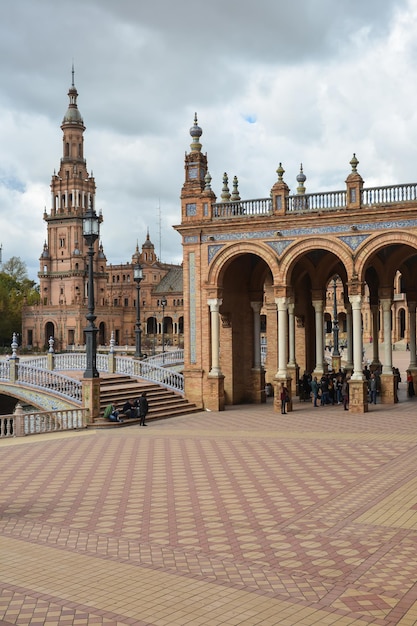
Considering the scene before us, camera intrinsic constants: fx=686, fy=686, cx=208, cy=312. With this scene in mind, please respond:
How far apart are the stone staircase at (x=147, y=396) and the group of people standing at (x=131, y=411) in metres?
0.24

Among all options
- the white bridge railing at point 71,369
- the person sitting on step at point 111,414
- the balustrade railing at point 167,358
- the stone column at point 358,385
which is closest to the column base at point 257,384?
the white bridge railing at point 71,369

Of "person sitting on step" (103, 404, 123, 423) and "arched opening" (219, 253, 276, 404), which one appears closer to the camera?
"person sitting on step" (103, 404, 123, 423)

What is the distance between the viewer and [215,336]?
1044 inches

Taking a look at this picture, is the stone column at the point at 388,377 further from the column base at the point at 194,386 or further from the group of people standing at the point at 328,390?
the column base at the point at 194,386

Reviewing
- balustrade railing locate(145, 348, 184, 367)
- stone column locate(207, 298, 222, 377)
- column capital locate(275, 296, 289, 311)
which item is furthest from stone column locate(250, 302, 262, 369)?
balustrade railing locate(145, 348, 184, 367)

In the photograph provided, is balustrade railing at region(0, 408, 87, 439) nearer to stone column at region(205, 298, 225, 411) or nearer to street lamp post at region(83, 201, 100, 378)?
street lamp post at region(83, 201, 100, 378)

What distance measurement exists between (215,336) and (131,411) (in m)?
5.16

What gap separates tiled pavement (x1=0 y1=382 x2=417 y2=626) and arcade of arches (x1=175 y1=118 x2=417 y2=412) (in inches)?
336

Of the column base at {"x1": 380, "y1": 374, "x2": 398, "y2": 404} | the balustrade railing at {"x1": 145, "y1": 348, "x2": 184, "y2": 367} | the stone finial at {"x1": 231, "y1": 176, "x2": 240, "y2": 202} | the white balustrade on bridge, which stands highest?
the stone finial at {"x1": 231, "y1": 176, "x2": 240, "y2": 202}

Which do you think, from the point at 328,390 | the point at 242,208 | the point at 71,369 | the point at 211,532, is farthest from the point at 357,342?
the point at 211,532

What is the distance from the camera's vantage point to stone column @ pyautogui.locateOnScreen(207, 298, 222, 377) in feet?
86.9

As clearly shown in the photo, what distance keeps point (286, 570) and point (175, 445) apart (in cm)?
967

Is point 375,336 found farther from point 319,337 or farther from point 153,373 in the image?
point 153,373

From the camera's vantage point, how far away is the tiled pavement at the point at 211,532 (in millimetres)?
7023
